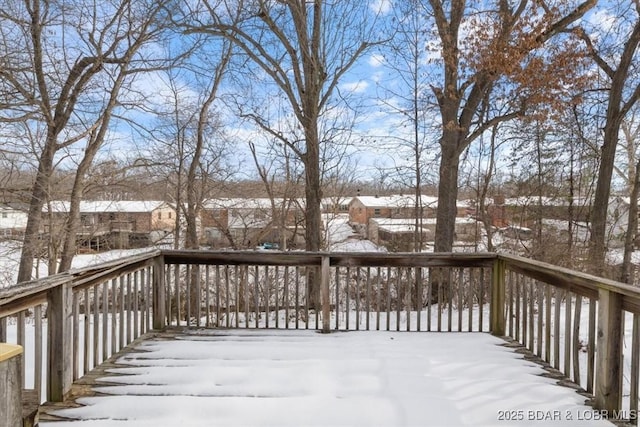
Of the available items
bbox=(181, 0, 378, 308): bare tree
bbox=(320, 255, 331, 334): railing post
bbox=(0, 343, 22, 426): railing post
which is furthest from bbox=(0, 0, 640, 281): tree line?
bbox=(0, 343, 22, 426): railing post

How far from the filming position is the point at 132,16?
8617 millimetres

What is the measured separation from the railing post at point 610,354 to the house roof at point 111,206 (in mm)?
10619

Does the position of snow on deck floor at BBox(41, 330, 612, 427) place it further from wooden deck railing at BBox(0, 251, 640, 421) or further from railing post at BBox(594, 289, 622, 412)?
wooden deck railing at BBox(0, 251, 640, 421)

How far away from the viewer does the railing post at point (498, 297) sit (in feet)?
12.3

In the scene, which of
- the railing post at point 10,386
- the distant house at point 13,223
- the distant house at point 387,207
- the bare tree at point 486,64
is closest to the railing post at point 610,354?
the railing post at point 10,386

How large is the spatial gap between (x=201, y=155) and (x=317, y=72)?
5422 mm

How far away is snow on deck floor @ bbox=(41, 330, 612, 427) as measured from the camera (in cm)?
216

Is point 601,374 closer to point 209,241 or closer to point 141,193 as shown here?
point 209,241

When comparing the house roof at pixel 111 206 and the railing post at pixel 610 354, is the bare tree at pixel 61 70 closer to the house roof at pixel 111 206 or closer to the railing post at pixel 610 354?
the house roof at pixel 111 206

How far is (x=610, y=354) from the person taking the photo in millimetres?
2258

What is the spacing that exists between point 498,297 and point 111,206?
422 inches

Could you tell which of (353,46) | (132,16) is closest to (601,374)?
(353,46)

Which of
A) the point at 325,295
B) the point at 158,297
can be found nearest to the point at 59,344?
the point at 158,297

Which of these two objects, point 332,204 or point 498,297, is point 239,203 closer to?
point 332,204
